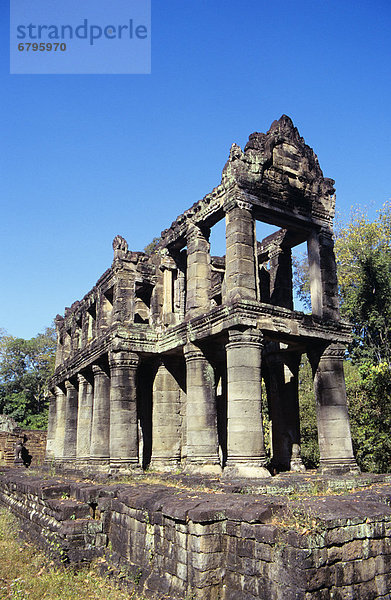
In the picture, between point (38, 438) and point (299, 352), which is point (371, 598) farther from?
point (38, 438)

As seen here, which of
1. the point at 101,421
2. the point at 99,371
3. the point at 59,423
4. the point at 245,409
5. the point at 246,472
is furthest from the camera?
the point at 59,423

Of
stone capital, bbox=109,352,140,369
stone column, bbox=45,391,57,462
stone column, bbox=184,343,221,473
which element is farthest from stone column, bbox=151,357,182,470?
stone column, bbox=45,391,57,462

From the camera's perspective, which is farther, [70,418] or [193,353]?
[70,418]

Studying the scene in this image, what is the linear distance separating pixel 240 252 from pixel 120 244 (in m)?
6.23

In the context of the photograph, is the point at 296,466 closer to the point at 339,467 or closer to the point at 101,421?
the point at 339,467

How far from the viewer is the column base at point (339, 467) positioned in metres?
12.1

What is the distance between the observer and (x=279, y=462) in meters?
14.5

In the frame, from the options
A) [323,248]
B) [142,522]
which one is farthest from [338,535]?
[323,248]

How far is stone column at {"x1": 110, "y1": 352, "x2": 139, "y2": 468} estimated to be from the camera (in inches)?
568

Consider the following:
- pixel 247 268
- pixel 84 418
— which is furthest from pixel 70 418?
pixel 247 268

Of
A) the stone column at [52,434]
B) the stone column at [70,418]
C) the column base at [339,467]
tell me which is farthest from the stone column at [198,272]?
the stone column at [52,434]

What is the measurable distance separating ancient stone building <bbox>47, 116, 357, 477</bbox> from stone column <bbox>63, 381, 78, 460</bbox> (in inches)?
105

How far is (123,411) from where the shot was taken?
1478cm

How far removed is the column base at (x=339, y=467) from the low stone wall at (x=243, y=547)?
174 inches
